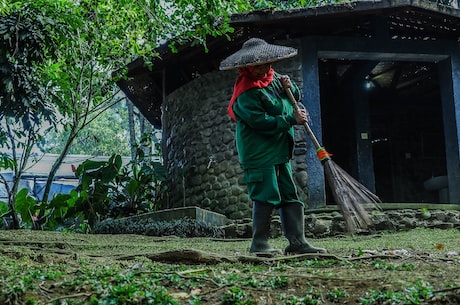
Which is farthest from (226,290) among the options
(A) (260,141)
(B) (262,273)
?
(A) (260,141)

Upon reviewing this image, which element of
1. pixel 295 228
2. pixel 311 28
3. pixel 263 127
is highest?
pixel 311 28

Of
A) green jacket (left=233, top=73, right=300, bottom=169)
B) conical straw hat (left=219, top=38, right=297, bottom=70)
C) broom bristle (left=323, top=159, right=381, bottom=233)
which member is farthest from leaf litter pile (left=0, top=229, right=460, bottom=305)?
conical straw hat (left=219, top=38, right=297, bottom=70)

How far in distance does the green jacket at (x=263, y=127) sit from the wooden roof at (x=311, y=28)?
4.81 meters

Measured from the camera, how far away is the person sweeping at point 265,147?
181 inches

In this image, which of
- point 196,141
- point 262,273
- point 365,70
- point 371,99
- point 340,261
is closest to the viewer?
point 262,273

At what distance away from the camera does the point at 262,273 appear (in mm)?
3480

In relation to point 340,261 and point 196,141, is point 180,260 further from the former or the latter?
point 196,141

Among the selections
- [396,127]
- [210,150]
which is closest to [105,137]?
[396,127]

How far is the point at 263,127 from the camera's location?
4594mm

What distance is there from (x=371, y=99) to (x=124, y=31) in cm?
596

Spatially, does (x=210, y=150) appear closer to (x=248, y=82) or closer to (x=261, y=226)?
(x=248, y=82)

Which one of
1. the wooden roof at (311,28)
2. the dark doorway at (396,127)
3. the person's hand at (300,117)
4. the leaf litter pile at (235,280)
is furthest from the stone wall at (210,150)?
the leaf litter pile at (235,280)

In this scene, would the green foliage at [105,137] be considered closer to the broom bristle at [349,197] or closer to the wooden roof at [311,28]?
the wooden roof at [311,28]

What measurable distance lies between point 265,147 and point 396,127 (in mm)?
10041
